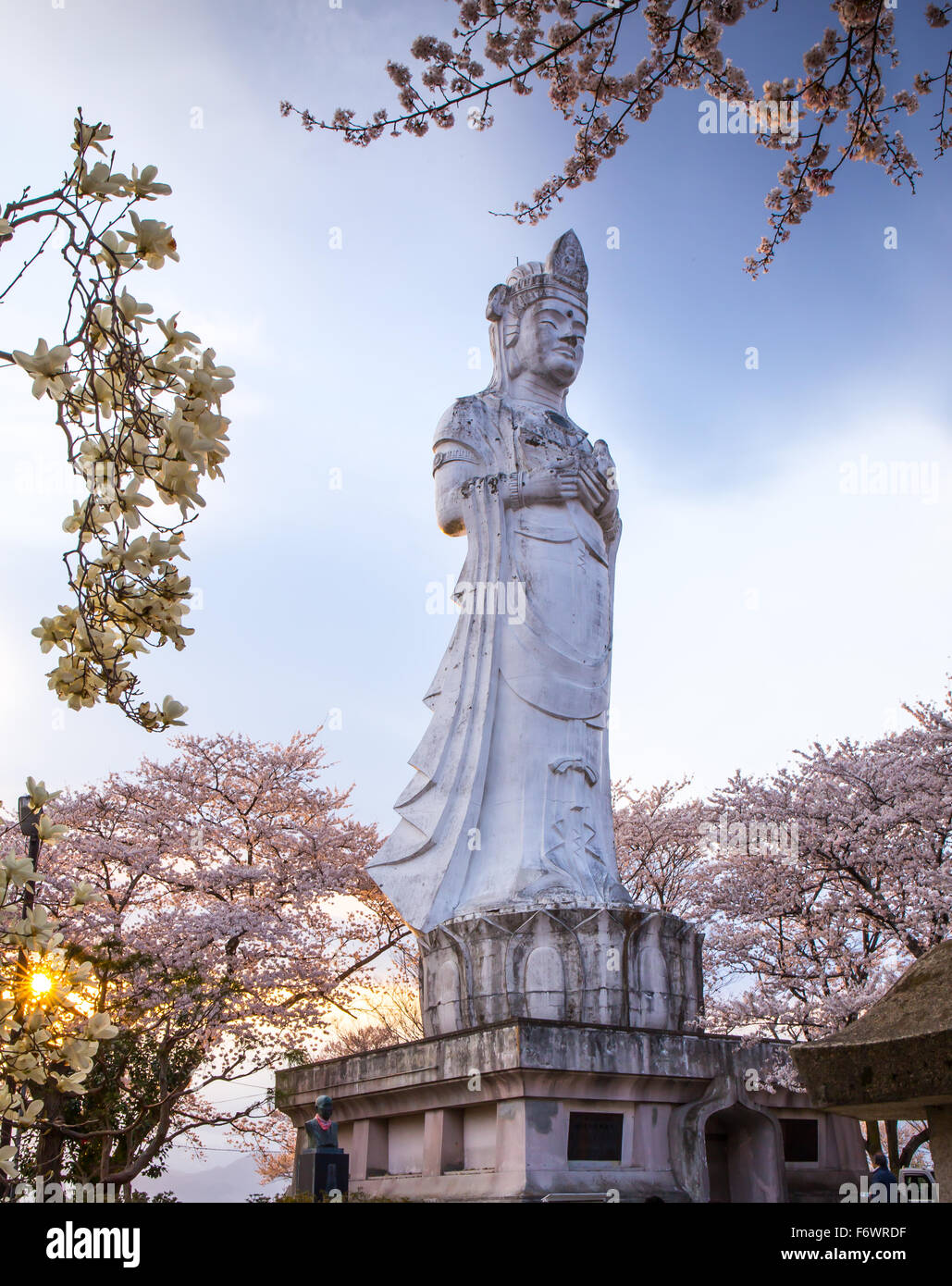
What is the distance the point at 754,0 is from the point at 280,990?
52.6 feet

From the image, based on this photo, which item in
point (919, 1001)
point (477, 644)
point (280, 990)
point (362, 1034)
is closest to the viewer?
point (919, 1001)

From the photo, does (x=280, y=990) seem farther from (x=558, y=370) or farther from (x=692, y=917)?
(x=558, y=370)

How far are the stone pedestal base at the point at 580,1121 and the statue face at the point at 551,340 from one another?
740 cm

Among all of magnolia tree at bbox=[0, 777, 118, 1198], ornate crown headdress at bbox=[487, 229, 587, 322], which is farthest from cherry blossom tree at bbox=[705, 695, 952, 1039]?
magnolia tree at bbox=[0, 777, 118, 1198]

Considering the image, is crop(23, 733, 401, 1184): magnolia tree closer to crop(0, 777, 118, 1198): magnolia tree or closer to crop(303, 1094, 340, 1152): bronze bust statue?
crop(303, 1094, 340, 1152): bronze bust statue

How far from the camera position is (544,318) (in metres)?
12.6

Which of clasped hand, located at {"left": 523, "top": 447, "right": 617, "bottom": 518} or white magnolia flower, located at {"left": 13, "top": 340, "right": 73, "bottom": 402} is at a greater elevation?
clasped hand, located at {"left": 523, "top": 447, "right": 617, "bottom": 518}

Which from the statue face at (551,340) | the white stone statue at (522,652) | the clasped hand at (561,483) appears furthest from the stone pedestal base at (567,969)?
the statue face at (551,340)

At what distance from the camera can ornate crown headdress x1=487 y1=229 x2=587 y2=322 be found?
12.6 m

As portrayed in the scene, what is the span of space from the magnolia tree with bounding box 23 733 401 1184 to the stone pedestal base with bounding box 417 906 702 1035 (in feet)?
15.7

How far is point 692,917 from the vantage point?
611 inches

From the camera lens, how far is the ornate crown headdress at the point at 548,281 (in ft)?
41.4

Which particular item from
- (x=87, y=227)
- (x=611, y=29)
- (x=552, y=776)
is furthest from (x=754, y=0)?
(x=552, y=776)
